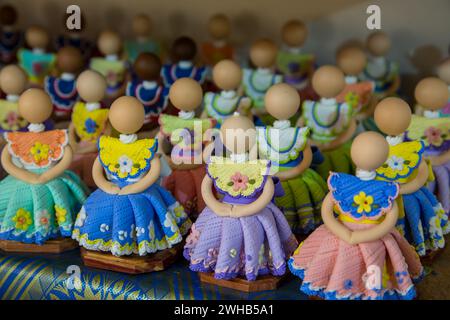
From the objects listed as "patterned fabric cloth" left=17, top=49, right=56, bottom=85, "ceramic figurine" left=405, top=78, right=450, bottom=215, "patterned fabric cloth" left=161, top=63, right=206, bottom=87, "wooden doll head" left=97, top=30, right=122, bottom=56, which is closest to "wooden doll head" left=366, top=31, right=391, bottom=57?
"patterned fabric cloth" left=161, top=63, right=206, bottom=87

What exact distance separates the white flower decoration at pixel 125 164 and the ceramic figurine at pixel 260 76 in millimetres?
902

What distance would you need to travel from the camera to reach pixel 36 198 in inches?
74.6

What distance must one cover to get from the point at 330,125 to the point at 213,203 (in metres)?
0.67

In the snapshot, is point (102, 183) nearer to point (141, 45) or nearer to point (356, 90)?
point (356, 90)

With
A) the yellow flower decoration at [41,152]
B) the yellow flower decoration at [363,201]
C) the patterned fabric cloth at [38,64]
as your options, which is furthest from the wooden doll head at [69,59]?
the yellow flower decoration at [363,201]

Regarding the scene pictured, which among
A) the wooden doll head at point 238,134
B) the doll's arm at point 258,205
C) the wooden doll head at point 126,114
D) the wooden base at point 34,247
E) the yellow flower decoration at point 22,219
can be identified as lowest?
the wooden base at point 34,247

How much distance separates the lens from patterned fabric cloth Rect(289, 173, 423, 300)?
5.16 ft

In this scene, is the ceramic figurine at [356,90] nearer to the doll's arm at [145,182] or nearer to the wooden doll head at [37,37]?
the doll's arm at [145,182]

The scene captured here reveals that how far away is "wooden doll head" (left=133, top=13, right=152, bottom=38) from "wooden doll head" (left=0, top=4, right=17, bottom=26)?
1.67 feet

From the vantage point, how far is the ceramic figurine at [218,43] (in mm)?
2947

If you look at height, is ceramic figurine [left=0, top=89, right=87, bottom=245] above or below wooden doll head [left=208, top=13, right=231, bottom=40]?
below

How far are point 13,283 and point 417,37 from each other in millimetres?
1984

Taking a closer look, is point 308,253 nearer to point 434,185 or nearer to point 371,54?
point 434,185

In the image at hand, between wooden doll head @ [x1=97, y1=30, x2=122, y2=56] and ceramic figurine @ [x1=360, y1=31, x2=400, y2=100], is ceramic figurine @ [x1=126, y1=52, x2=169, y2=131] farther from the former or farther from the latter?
ceramic figurine @ [x1=360, y1=31, x2=400, y2=100]
